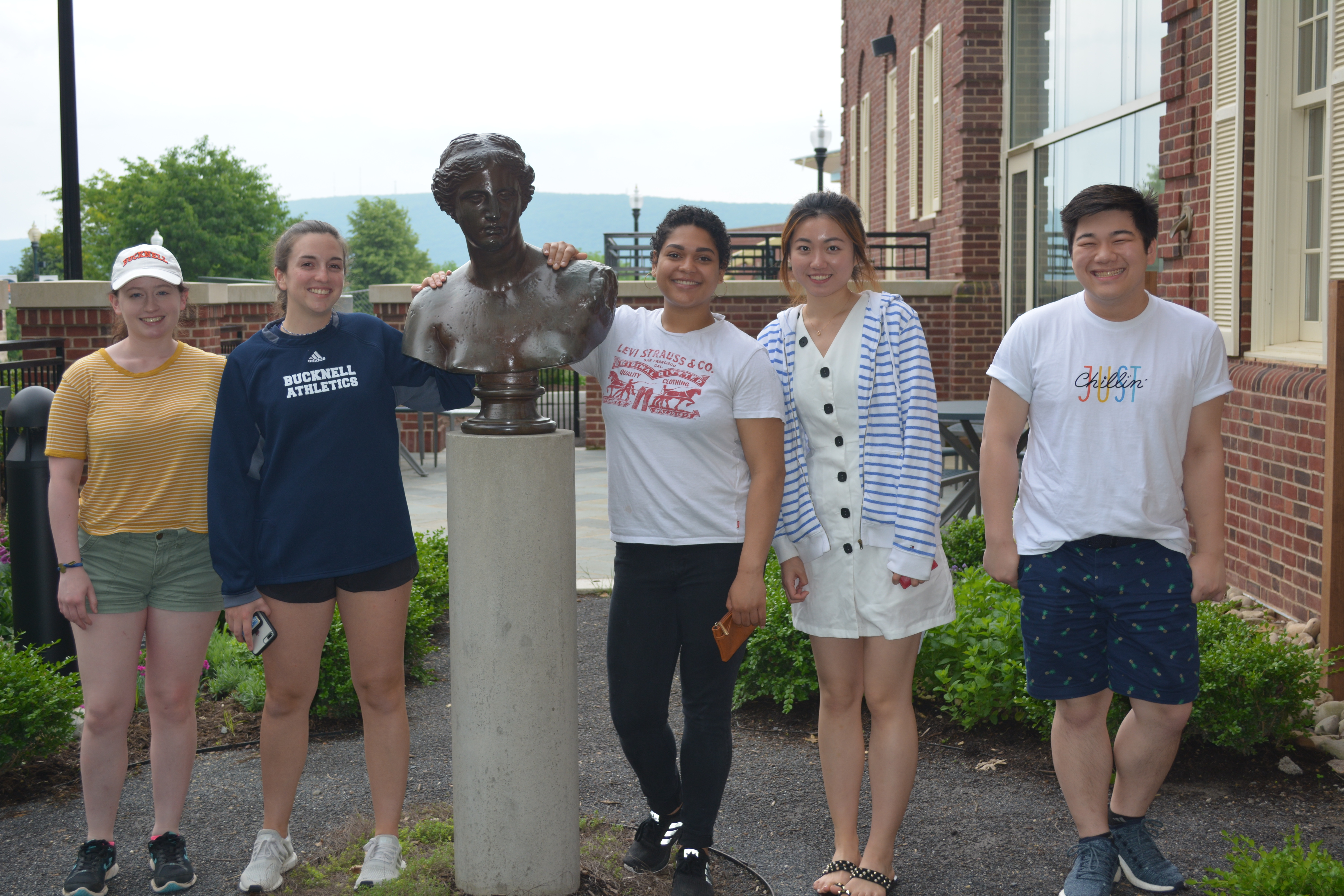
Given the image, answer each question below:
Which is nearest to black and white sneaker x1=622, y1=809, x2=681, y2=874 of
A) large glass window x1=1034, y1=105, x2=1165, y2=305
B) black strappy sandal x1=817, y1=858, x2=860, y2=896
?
black strappy sandal x1=817, y1=858, x2=860, y2=896

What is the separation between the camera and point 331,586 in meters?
3.08

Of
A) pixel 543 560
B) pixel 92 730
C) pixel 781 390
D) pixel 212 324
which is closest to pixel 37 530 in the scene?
pixel 92 730

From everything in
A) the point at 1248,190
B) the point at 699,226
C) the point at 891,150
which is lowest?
the point at 699,226

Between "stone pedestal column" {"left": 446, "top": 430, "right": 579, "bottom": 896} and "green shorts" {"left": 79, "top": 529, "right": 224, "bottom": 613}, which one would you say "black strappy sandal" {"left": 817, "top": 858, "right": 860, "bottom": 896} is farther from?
"green shorts" {"left": 79, "top": 529, "right": 224, "bottom": 613}

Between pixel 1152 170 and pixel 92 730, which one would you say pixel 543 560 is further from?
pixel 1152 170

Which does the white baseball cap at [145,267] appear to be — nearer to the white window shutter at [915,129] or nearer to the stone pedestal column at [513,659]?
the stone pedestal column at [513,659]

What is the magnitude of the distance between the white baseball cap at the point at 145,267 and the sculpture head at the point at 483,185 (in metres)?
0.89

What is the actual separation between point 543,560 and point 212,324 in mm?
8304

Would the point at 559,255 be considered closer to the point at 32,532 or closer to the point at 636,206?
the point at 32,532

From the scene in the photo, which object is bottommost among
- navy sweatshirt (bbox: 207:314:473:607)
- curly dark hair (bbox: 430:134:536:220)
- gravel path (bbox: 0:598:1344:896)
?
gravel path (bbox: 0:598:1344:896)

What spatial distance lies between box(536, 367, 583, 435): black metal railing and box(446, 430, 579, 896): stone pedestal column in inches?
383

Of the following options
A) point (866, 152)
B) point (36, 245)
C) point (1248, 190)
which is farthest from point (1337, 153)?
point (36, 245)

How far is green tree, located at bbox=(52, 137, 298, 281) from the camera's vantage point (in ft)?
175

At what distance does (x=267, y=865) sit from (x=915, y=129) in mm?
14072
